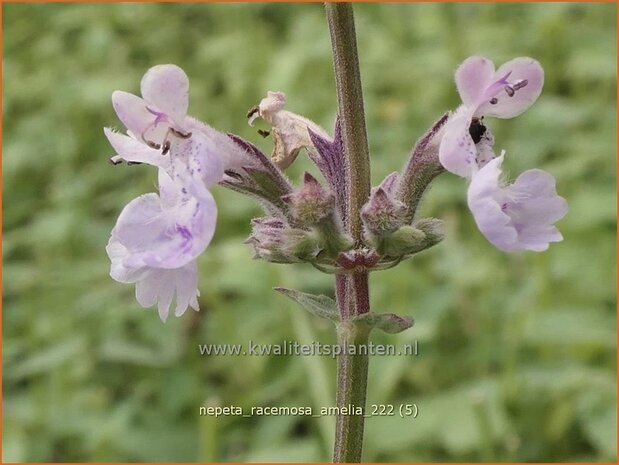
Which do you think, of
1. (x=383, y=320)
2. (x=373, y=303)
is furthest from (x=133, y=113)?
(x=373, y=303)

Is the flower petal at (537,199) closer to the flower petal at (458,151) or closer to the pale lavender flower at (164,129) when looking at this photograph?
the flower petal at (458,151)

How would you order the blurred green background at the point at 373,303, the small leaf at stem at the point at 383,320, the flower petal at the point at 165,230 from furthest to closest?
the blurred green background at the point at 373,303, the small leaf at stem at the point at 383,320, the flower petal at the point at 165,230

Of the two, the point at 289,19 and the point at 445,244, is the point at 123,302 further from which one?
the point at 289,19

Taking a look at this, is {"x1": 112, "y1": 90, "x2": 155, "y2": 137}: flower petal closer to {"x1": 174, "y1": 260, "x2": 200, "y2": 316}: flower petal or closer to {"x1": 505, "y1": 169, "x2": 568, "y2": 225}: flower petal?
{"x1": 174, "y1": 260, "x2": 200, "y2": 316}: flower petal

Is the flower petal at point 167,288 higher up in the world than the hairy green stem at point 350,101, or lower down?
lower down

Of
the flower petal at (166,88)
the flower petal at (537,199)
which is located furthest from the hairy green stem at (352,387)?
the flower petal at (166,88)

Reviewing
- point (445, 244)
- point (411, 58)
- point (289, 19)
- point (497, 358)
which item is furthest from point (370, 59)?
point (289, 19)
